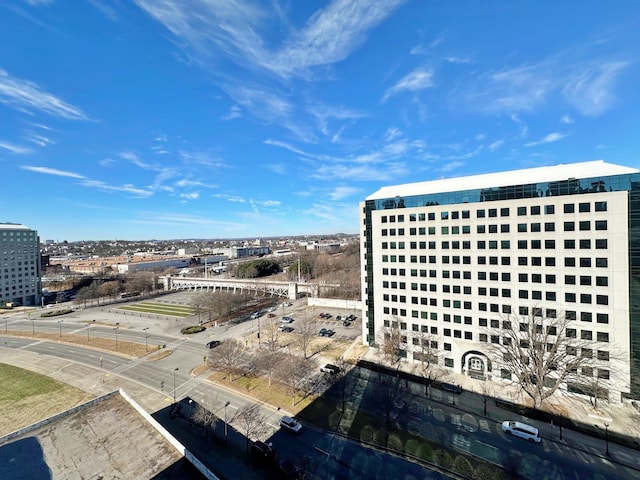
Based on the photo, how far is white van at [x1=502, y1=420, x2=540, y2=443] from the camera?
88.8 ft

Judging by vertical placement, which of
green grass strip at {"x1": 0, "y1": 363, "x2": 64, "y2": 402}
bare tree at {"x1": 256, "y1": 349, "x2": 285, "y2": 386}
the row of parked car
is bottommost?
green grass strip at {"x1": 0, "y1": 363, "x2": 64, "y2": 402}

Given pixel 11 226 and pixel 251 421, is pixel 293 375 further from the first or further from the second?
pixel 11 226

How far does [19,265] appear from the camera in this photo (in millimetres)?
97875

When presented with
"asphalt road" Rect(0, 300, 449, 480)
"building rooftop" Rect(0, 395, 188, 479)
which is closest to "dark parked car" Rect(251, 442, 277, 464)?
"asphalt road" Rect(0, 300, 449, 480)

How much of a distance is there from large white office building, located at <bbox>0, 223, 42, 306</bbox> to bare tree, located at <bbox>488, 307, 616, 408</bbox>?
13717 centimetres

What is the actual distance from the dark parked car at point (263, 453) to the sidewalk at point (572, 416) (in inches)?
769

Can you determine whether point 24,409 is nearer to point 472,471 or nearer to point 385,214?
point 472,471

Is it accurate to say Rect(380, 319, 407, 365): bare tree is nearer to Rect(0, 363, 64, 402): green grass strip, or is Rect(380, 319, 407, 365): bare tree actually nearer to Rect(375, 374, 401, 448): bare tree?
Rect(375, 374, 401, 448): bare tree

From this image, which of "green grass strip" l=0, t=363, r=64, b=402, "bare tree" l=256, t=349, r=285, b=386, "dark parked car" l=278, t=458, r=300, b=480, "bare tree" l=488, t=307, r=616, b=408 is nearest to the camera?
"dark parked car" l=278, t=458, r=300, b=480

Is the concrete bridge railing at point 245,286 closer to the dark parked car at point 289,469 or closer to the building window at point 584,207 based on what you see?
the dark parked car at point 289,469

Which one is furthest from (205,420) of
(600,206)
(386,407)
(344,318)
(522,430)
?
(600,206)

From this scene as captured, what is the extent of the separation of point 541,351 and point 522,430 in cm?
869

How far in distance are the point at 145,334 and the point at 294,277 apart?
205 ft

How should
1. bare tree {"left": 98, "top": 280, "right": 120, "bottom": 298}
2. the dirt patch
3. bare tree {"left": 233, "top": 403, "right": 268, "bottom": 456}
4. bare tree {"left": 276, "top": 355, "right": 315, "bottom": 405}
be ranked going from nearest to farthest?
bare tree {"left": 233, "top": 403, "right": 268, "bottom": 456} < the dirt patch < bare tree {"left": 276, "top": 355, "right": 315, "bottom": 405} < bare tree {"left": 98, "top": 280, "right": 120, "bottom": 298}
